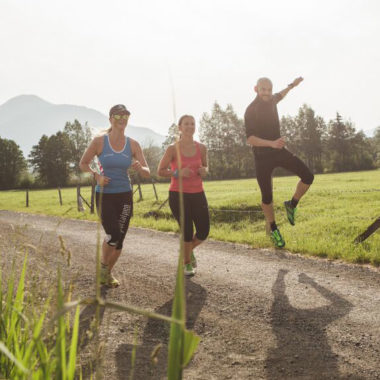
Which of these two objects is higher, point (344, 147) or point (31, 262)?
point (344, 147)

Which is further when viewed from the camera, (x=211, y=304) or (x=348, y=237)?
(x=348, y=237)

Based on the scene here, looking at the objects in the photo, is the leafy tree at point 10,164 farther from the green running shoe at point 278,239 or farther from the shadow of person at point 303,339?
the shadow of person at point 303,339

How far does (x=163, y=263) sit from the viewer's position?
647 centimetres

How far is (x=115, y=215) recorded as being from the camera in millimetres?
5117

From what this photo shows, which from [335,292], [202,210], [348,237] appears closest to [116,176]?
[202,210]

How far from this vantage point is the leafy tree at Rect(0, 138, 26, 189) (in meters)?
79.6

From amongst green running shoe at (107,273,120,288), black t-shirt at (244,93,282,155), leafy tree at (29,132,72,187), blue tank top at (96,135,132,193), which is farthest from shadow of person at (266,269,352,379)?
leafy tree at (29,132,72,187)

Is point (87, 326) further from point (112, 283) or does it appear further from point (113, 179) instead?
point (113, 179)

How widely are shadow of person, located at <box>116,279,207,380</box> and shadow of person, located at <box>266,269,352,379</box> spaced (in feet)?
2.74

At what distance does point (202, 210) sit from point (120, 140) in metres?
1.54

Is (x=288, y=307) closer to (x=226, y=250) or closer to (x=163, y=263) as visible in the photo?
(x=163, y=263)

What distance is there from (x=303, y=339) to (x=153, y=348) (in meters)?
1.35

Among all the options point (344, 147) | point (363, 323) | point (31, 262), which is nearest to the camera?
point (363, 323)

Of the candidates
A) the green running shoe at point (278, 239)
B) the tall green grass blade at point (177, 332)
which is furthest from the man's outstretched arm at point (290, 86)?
the tall green grass blade at point (177, 332)
